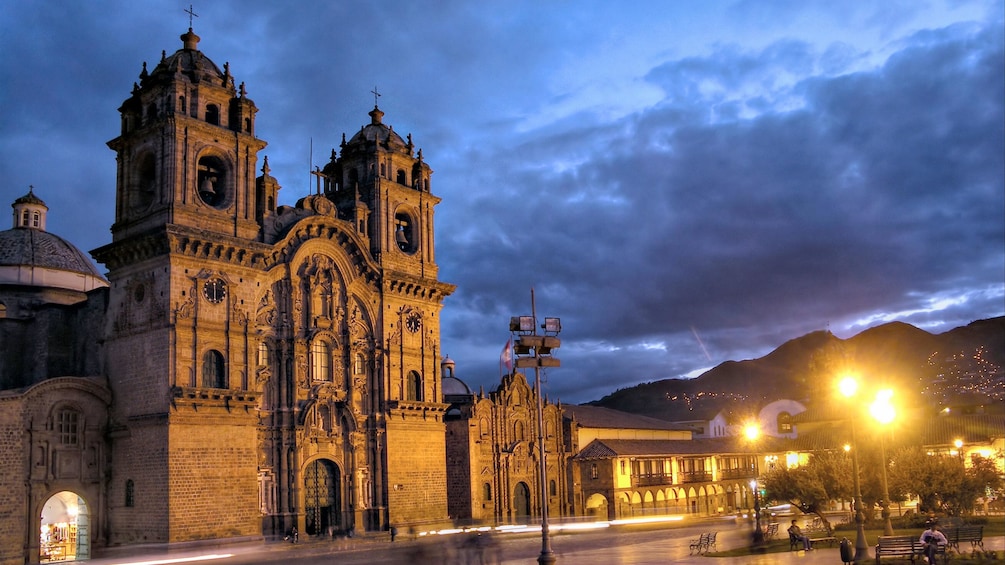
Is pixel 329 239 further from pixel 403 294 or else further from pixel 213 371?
pixel 213 371

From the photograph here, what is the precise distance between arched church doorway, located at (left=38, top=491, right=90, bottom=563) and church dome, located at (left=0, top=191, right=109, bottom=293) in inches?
551

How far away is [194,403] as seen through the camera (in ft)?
133

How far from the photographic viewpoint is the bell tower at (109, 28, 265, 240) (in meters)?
42.4

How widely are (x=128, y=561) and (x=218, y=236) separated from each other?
14472mm

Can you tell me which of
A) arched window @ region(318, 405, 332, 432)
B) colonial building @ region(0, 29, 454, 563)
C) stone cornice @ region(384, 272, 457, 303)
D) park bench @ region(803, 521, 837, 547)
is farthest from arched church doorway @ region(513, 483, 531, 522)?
park bench @ region(803, 521, 837, 547)

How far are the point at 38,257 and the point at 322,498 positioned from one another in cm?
2192

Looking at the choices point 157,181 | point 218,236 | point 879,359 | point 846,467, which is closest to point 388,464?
point 218,236

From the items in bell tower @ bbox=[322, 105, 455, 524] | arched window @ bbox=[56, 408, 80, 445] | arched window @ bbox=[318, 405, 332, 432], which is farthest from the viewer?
bell tower @ bbox=[322, 105, 455, 524]

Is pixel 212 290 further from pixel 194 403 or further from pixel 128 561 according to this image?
pixel 128 561

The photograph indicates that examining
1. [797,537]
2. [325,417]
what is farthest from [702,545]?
[325,417]

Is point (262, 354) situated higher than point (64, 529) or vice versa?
point (262, 354)

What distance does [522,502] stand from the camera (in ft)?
204

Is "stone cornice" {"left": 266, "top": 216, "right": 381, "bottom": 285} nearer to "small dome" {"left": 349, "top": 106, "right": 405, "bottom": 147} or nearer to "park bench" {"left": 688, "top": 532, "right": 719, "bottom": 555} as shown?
"small dome" {"left": 349, "top": 106, "right": 405, "bottom": 147}

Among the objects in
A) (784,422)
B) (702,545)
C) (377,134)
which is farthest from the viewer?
(784,422)
